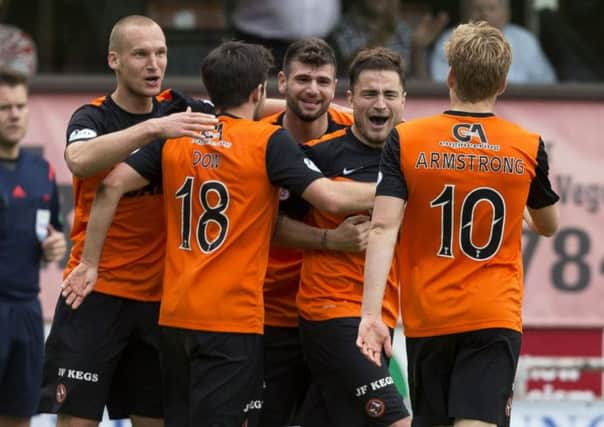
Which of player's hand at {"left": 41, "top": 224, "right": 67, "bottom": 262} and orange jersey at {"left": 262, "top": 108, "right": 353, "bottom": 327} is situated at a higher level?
orange jersey at {"left": 262, "top": 108, "right": 353, "bottom": 327}

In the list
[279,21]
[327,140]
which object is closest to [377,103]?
[327,140]

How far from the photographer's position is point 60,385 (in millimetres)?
6992

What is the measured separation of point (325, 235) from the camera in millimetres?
6566

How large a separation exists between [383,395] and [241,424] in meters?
0.67

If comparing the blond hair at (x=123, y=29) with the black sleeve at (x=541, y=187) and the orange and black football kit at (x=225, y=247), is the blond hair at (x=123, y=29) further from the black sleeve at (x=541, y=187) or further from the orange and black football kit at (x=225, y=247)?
the black sleeve at (x=541, y=187)

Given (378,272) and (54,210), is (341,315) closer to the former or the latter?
(378,272)

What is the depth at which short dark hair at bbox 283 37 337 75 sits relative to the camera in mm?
6914

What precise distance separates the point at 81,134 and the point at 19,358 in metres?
2.81

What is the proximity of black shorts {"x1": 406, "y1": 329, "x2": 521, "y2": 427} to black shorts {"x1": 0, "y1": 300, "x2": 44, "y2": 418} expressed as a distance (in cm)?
364

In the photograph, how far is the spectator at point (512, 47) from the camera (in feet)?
35.6

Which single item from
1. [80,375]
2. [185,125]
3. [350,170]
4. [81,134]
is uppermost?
[185,125]

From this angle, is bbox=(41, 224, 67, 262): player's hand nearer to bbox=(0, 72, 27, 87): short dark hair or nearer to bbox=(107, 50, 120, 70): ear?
bbox=(0, 72, 27, 87): short dark hair

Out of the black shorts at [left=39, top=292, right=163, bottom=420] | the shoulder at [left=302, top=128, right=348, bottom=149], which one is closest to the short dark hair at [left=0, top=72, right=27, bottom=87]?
the black shorts at [left=39, top=292, right=163, bottom=420]

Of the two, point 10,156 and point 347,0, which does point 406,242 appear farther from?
point 347,0
